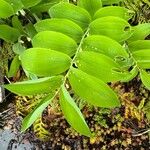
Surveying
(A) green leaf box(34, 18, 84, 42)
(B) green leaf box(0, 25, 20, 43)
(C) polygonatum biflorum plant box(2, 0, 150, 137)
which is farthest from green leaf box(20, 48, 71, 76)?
(B) green leaf box(0, 25, 20, 43)

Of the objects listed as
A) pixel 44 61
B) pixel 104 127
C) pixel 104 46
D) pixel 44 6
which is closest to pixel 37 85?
pixel 44 61

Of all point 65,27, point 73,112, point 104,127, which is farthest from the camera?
point 104,127

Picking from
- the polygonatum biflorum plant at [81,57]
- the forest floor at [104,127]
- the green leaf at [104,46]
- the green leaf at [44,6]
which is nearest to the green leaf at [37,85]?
the polygonatum biflorum plant at [81,57]

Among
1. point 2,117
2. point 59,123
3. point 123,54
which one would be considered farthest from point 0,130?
point 123,54

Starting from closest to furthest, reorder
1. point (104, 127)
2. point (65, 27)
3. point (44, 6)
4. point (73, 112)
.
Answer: point (73, 112) → point (65, 27) → point (44, 6) → point (104, 127)

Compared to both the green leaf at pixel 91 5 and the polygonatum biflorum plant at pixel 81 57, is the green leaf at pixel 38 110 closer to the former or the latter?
the polygonatum biflorum plant at pixel 81 57

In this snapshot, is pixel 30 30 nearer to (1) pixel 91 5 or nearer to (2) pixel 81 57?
(1) pixel 91 5
